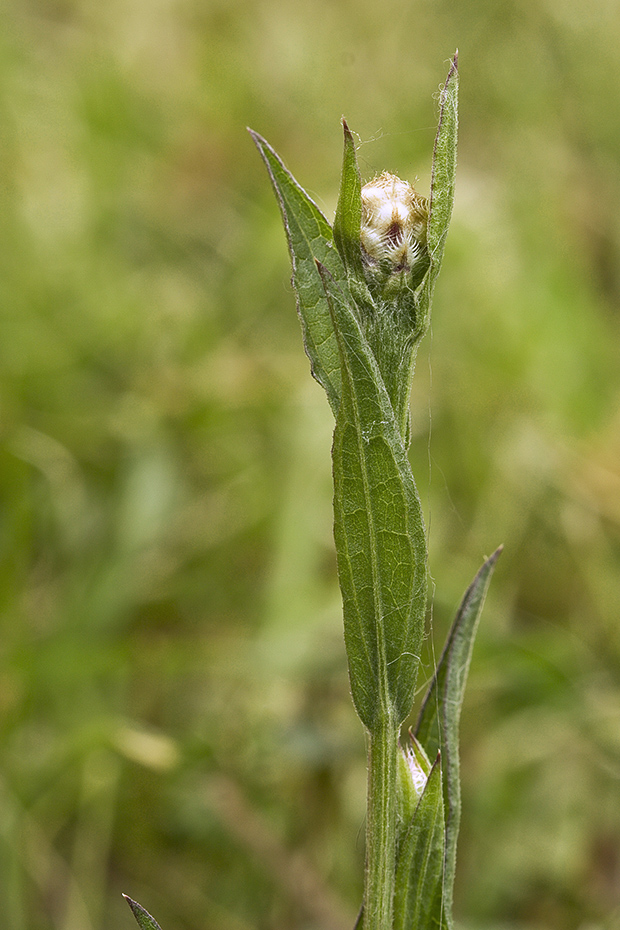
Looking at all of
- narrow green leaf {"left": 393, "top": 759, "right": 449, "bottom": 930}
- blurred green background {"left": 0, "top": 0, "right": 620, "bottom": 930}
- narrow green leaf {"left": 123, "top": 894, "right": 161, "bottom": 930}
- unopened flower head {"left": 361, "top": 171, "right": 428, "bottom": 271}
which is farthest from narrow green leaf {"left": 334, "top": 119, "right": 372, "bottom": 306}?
blurred green background {"left": 0, "top": 0, "right": 620, "bottom": 930}

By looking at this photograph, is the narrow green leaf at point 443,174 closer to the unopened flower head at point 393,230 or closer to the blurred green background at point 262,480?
Result: the unopened flower head at point 393,230

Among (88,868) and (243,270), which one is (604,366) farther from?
(88,868)

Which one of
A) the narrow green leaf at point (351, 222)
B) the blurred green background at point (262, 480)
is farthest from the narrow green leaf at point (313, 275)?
the blurred green background at point (262, 480)

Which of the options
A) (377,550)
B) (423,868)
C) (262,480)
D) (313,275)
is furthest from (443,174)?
(262,480)

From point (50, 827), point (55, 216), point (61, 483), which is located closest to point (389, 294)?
point (50, 827)

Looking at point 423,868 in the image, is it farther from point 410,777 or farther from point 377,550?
point 377,550

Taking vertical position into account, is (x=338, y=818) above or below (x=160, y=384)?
below
